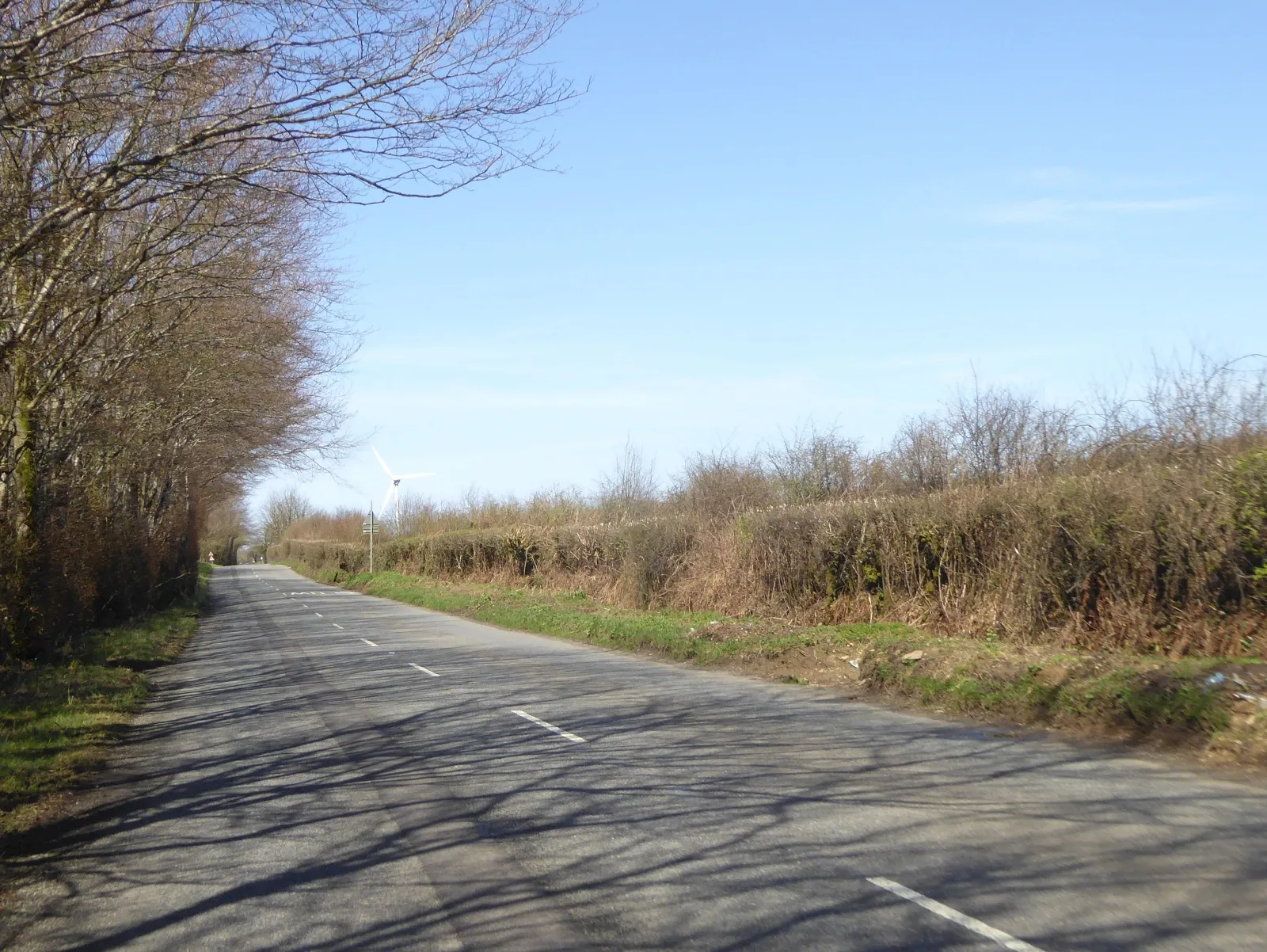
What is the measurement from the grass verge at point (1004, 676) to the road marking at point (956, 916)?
4.65m

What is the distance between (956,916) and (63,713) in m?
11.8

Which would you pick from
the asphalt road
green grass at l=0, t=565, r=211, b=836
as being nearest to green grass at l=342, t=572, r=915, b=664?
the asphalt road

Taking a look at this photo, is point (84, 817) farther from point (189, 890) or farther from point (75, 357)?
point (75, 357)

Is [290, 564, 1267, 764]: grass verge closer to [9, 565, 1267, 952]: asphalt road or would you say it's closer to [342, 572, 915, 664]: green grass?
[342, 572, 915, 664]: green grass

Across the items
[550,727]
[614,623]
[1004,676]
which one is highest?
[1004,676]

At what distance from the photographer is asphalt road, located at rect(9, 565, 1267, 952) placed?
5262 mm

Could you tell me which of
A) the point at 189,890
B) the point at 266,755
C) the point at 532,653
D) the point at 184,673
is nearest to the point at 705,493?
the point at 532,653

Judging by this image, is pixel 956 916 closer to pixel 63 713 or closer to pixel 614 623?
pixel 63 713

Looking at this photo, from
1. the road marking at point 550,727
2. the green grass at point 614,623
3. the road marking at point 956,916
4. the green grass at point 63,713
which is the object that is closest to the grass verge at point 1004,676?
the green grass at point 614,623

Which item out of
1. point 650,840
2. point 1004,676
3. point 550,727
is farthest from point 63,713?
point 1004,676

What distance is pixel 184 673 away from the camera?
1920cm

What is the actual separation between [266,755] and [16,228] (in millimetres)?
5196

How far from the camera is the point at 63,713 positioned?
1320 cm

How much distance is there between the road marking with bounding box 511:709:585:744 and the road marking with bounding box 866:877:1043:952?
492 cm
